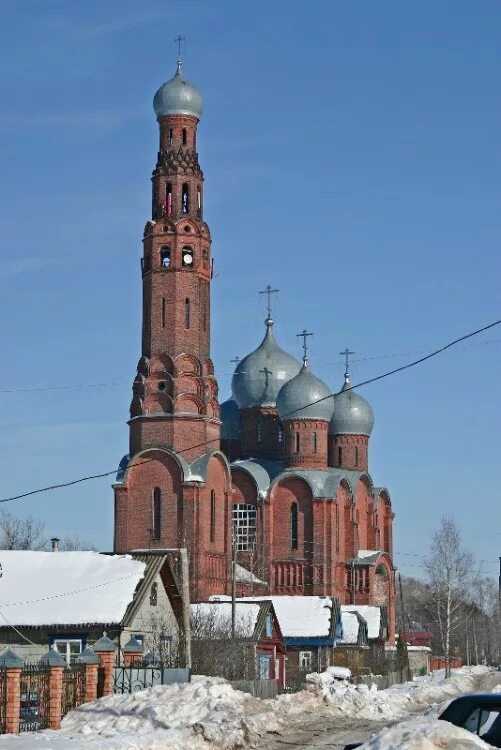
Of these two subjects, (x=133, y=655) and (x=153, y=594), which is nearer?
(x=133, y=655)

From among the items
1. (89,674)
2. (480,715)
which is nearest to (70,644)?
(89,674)

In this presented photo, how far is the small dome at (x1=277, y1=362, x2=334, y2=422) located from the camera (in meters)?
70.3

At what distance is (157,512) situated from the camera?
60.4 m

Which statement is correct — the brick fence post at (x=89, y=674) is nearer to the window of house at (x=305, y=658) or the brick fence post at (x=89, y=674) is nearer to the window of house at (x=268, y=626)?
the window of house at (x=268, y=626)

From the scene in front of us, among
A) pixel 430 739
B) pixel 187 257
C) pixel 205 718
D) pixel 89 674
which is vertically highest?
pixel 187 257

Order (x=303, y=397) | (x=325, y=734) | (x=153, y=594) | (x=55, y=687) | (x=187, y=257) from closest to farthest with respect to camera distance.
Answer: (x=55, y=687) → (x=325, y=734) → (x=153, y=594) → (x=187, y=257) → (x=303, y=397)

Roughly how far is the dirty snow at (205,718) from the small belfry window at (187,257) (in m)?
29.3

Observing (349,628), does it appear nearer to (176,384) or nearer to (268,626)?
(176,384)

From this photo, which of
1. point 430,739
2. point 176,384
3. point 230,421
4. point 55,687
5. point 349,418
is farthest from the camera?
point 230,421

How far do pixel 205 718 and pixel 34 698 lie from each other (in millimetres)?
3126

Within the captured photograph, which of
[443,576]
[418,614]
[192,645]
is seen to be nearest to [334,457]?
[443,576]

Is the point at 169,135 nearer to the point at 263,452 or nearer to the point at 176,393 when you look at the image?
the point at 176,393

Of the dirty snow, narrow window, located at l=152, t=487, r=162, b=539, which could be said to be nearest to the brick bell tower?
narrow window, located at l=152, t=487, r=162, b=539

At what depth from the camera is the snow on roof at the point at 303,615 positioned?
56.9 m
